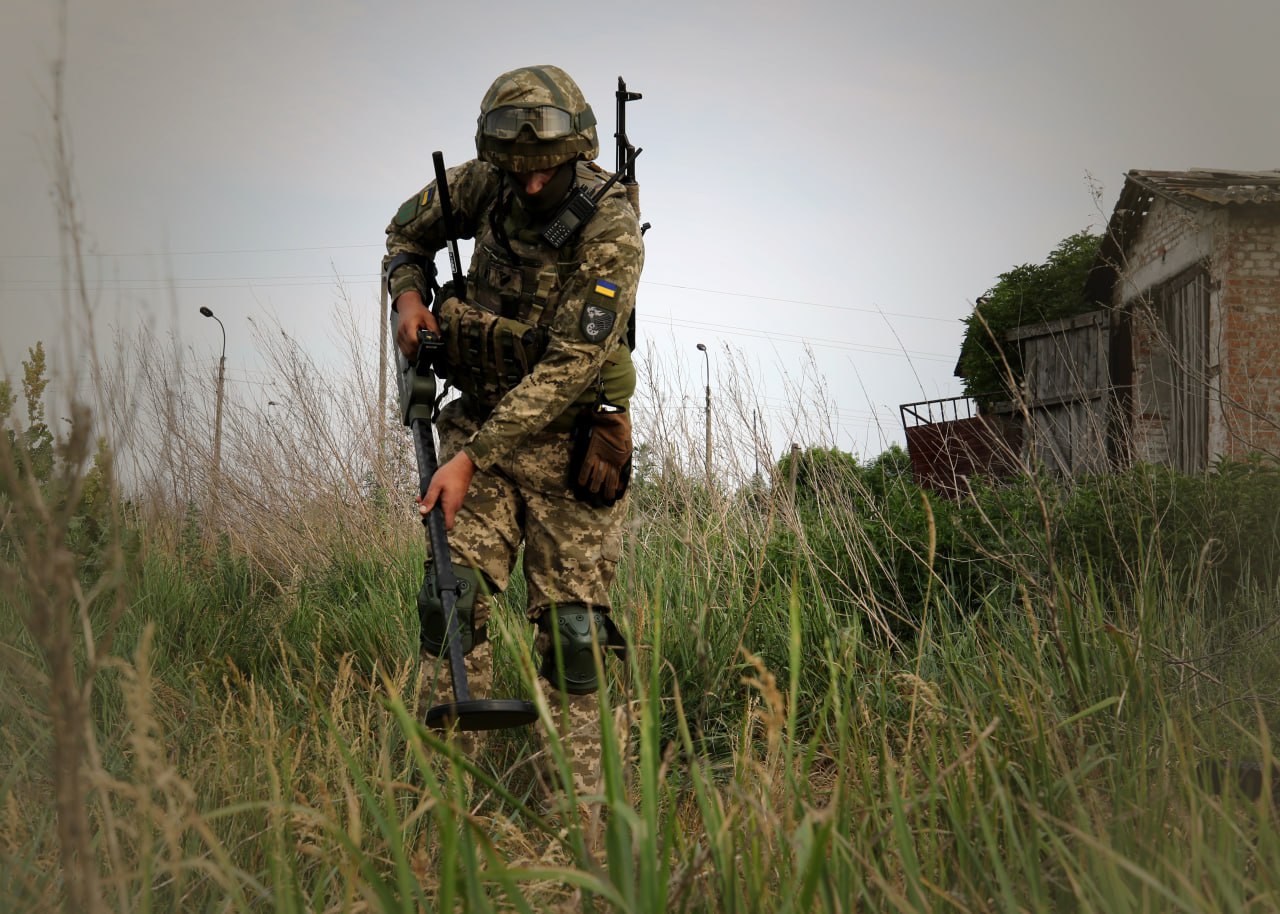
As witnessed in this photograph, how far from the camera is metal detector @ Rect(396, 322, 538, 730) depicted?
204 centimetres

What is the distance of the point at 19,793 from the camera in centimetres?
180

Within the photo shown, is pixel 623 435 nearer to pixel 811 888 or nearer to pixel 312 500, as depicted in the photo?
pixel 811 888

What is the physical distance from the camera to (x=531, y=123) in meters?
2.55

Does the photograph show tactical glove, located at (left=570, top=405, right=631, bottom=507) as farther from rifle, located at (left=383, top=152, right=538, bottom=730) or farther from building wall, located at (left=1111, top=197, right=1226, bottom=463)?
building wall, located at (left=1111, top=197, right=1226, bottom=463)

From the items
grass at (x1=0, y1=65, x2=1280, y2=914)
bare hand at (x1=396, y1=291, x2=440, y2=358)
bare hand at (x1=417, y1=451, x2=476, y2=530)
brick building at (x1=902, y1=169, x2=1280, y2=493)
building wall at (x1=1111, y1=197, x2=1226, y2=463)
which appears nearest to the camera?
grass at (x1=0, y1=65, x2=1280, y2=914)

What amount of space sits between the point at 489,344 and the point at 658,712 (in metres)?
1.66

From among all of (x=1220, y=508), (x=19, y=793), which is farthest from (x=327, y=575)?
(x=1220, y=508)

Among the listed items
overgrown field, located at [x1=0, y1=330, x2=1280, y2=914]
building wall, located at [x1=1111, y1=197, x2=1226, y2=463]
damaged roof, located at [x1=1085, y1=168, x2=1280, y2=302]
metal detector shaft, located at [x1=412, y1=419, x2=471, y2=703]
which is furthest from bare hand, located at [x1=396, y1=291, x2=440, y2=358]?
building wall, located at [x1=1111, y1=197, x2=1226, y2=463]

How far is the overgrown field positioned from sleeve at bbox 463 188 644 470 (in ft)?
1.79

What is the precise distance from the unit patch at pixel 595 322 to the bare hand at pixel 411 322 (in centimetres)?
44

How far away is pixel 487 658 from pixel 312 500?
2.84 metres

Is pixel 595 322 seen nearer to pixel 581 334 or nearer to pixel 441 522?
pixel 581 334

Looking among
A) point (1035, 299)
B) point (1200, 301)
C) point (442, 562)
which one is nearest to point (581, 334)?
point (442, 562)

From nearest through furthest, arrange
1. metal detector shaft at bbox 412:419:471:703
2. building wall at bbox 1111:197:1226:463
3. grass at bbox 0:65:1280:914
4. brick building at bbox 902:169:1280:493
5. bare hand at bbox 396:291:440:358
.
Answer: grass at bbox 0:65:1280:914 < metal detector shaft at bbox 412:419:471:703 < bare hand at bbox 396:291:440:358 < brick building at bbox 902:169:1280:493 < building wall at bbox 1111:197:1226:463
